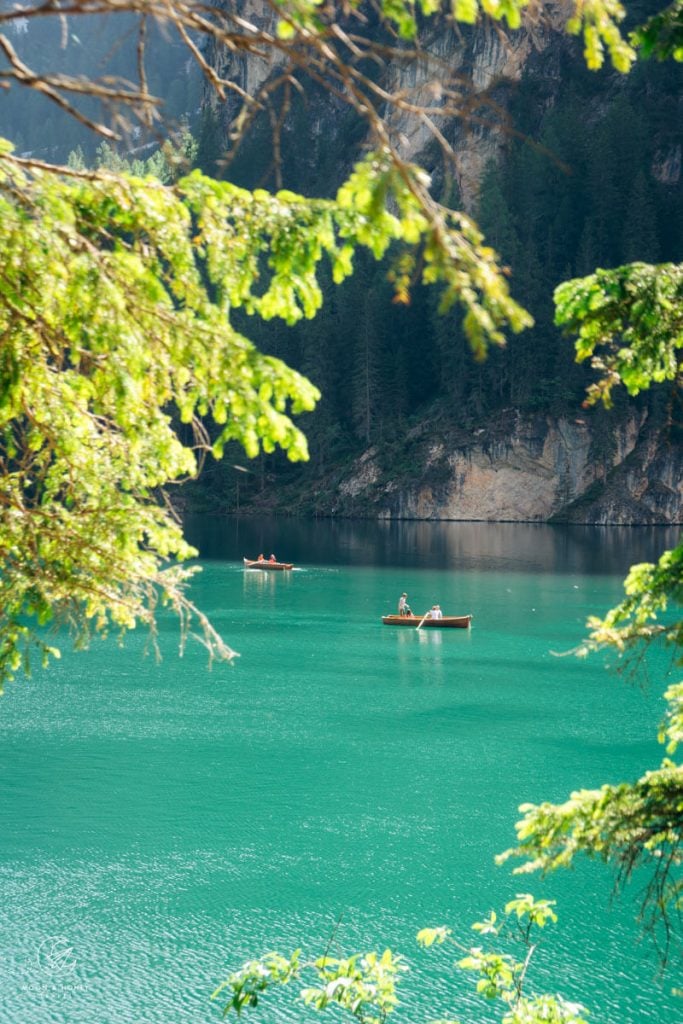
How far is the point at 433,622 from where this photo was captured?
37.7 m

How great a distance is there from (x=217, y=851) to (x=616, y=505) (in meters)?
62.4

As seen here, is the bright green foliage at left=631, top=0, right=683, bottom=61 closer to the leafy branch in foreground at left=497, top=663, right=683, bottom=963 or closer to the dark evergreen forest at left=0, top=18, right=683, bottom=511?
the leafy branch in foreground at left=497, top=663, right=683, bottom=963

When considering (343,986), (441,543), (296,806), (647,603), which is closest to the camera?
(647,603)

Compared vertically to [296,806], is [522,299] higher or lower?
higher

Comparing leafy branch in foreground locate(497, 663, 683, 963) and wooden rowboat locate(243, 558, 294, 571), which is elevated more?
leafy branch in foreground locate(497, 663, 683, 963)

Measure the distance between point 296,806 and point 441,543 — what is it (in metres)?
46.1

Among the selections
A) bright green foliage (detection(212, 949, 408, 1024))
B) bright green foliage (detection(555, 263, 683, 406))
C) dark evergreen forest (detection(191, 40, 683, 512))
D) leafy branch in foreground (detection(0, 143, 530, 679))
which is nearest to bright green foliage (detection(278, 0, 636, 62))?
leafy branch in foreground (detection(0, 143, 530, 679))

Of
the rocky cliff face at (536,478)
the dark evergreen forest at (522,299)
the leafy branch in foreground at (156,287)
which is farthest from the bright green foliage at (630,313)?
the rocky cliff face at (536,478)

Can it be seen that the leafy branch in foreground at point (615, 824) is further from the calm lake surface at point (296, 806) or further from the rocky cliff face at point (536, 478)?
the rocky cliff face at point (536, 478)

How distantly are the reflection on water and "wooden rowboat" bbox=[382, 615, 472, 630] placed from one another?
45.9ft

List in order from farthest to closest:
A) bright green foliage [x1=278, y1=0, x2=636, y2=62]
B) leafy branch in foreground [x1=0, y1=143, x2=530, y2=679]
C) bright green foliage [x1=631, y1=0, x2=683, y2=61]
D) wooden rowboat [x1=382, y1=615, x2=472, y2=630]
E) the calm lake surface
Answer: wooden rowboat [x1=382, y1=615, x2=472, y2=630]
the calm lake surface
bright green foliage [x1=631, y1=0, x2=683, y2=61]
leafy branch in foreground [x1=0, y1=143, x2=530, y2=679]
bright green foliage [x1=278, y1=0, x2=636, y2=62]

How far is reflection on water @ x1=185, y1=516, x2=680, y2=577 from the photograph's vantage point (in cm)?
5456

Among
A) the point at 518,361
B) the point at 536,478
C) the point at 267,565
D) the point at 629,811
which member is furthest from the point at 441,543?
the point at 629,811

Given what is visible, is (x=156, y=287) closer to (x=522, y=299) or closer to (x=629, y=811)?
(x=629, y=811)
